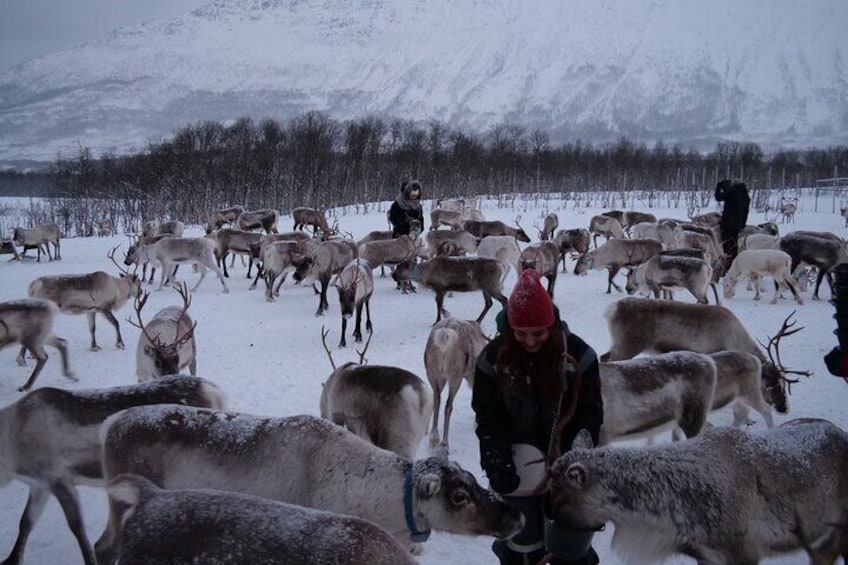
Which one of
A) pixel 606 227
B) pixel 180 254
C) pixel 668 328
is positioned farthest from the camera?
pixel 606 227

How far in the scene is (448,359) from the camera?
5.23 m

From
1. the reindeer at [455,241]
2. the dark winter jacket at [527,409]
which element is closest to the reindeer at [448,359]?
the dark winter jacket at [527,409]

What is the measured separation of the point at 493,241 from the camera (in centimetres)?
1388

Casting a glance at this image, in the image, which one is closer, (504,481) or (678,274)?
(504,481)

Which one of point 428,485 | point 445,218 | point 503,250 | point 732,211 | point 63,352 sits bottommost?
point 63,352

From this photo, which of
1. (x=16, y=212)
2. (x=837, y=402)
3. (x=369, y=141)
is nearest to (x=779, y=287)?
(x=837, y=402)

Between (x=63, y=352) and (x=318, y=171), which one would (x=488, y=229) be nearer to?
(x=63, y=352)

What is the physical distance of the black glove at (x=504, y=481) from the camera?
2.52 m

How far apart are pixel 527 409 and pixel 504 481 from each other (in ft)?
1.16

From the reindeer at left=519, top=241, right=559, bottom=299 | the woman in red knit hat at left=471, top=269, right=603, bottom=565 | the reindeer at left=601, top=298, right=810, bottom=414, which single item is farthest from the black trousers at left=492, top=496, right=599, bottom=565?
the reindeer at left=519, top=241, right=559, bottom=299

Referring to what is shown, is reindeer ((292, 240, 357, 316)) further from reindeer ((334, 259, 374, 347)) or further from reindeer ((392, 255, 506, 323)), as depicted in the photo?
reindeer ((392, 255, 506, 323))

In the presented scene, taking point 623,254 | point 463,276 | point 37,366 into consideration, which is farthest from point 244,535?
point 623,254

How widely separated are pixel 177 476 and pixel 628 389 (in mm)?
3084

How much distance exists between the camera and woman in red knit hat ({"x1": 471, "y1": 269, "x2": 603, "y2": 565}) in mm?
2504
